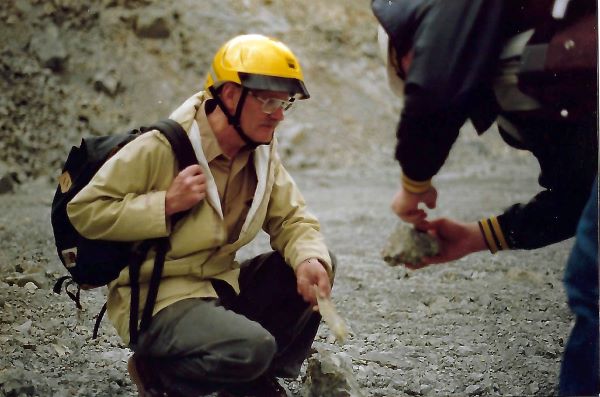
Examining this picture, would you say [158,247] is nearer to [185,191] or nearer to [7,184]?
[185,191]

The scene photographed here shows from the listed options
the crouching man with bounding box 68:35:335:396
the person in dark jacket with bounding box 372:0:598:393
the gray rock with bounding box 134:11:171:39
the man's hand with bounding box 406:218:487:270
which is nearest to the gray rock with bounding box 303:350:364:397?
the crouching man with bounding box 68:35:335:396

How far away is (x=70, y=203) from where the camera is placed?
1.72m

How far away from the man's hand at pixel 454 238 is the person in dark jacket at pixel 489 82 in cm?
22

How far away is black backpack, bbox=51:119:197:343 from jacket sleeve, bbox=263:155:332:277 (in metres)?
0.30

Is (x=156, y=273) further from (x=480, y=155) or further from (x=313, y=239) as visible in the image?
(x=480, y=155)

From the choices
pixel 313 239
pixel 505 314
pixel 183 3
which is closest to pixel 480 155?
pixel 183 3

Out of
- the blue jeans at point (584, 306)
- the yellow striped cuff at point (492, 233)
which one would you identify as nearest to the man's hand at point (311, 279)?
the yellow striped cuff at point (492, 233)

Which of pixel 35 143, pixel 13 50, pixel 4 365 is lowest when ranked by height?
pixel 35 143

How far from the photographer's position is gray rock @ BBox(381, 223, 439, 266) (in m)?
1.95

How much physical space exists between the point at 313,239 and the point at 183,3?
6143mm

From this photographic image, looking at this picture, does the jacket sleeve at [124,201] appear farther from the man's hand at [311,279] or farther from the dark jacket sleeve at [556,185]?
the dark jacket sleeve at [556,185]

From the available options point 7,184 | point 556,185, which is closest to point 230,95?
point 556,185

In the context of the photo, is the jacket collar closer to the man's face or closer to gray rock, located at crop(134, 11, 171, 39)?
the man's face

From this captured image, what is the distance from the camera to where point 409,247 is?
1.94m
